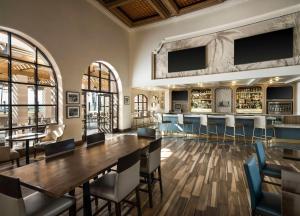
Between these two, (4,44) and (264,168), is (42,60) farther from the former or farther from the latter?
(264,168)

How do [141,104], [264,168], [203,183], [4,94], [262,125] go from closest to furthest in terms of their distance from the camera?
[264,168]
[203,183]
[4,94]
[262,125]
[141,104]

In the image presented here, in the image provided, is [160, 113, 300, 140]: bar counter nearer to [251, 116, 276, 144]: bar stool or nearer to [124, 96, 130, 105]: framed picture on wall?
[251, 116, 276, 144]: bar stool

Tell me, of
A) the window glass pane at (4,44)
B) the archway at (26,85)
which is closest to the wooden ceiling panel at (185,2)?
the archway at (26,85)

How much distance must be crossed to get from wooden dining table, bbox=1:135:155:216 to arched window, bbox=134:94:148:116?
9.31 metres

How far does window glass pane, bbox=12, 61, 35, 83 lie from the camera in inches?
203

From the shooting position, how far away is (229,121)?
265 inches

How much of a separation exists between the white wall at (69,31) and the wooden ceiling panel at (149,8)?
69 centimetres

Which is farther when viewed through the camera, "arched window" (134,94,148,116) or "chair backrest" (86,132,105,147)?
"arched window" (134,94,148,116)

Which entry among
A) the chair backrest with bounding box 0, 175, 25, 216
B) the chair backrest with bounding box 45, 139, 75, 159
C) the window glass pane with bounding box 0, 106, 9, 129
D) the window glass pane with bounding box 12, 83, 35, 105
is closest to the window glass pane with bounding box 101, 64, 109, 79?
the window glass pane with bounding box 12, 83, 35, 105

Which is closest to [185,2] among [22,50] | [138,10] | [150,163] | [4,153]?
[138,10]

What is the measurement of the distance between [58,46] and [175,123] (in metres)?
5.59

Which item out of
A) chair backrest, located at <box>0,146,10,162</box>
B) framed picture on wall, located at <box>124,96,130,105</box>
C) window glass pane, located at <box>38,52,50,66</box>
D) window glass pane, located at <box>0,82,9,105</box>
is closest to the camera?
chair backrest, located at <box>0,146,10,162</box>

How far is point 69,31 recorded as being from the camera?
6309 millimetres

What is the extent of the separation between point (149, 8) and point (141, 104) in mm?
6380
